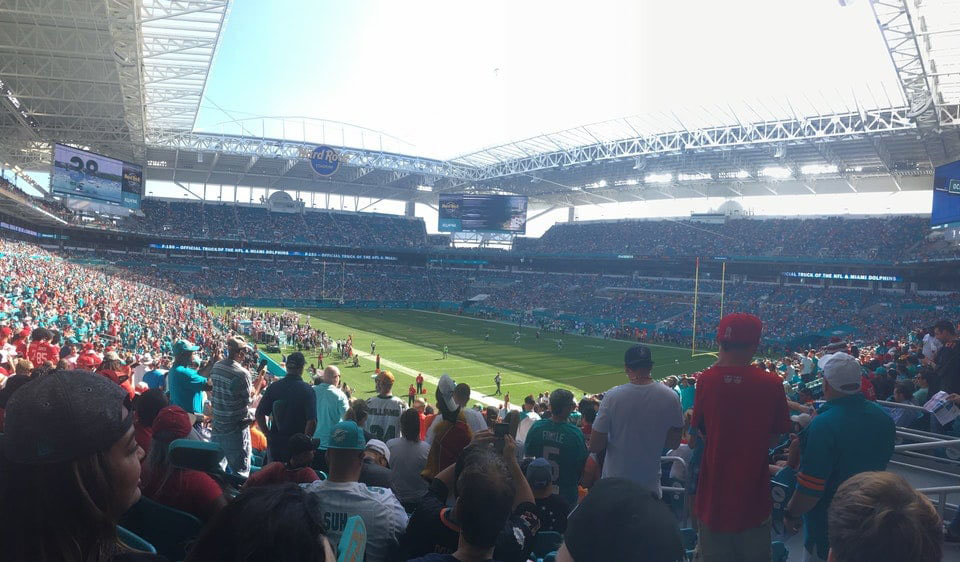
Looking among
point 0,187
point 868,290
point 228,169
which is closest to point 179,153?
point 228,169

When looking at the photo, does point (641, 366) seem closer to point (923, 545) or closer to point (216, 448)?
point (923, 545)

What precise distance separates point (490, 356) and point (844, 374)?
32.1 m

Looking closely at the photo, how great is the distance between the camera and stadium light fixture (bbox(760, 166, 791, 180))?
44.3 meters

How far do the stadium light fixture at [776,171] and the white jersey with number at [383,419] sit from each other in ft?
148

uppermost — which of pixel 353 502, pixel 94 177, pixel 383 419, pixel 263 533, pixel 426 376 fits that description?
pixel 94 177

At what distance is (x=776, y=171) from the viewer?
4497 cm

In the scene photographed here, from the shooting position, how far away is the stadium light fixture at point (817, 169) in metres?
41.5

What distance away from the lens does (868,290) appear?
4603 centimetres

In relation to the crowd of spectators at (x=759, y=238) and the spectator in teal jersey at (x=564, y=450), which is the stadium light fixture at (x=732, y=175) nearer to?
the crowd of spectators at (x=759, y=238)

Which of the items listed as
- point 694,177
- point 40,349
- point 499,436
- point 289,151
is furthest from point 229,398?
point 289,151

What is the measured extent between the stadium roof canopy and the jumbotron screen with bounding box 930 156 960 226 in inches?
133

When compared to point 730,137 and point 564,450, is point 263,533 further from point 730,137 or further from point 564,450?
point 730,137

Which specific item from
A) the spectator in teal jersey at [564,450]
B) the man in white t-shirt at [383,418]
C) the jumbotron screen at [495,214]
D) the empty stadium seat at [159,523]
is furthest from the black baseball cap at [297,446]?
the jumbotron screen at [495,214]

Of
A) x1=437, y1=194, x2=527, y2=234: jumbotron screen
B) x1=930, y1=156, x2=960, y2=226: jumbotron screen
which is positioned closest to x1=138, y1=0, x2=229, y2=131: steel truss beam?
x1=930, y1=156, x2=960, y2=226: jumbotron screen
